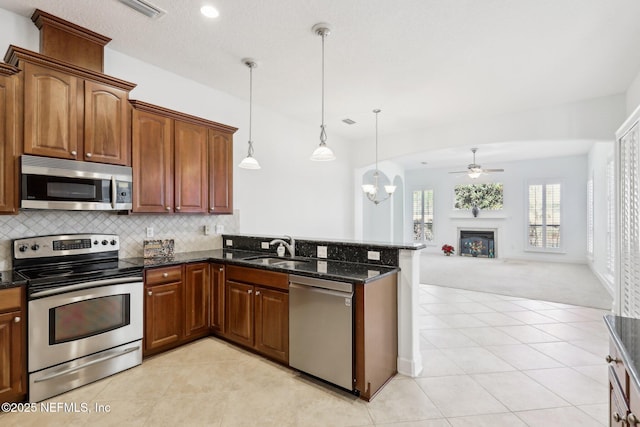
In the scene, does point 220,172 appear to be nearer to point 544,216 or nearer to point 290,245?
point 290,245

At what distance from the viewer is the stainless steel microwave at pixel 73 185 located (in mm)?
2406

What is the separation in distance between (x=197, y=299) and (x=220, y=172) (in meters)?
1.55

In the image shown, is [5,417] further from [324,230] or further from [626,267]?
[626,267]

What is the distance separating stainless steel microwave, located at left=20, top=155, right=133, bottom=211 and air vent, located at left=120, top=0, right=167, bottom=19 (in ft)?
4.49

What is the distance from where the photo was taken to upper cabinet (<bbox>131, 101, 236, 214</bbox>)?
3.12 meters

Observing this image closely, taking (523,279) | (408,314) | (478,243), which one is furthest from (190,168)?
(478,243)

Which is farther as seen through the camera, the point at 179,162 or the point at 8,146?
the point at 179,162

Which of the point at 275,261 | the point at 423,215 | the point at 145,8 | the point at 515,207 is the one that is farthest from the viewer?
the point at 423,215

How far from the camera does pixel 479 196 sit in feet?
33.2

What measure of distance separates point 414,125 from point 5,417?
6.25 m

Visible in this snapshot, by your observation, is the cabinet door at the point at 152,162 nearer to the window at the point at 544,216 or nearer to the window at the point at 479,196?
the window at the point at 479,196

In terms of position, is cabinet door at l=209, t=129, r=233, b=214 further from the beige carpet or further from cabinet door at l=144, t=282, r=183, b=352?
the beige carpet

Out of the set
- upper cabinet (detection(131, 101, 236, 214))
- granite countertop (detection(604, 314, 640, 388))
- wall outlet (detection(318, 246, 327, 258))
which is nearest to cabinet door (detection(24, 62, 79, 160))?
upper cabinet (detection(131, 101, 236, 214))

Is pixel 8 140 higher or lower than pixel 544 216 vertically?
higher
